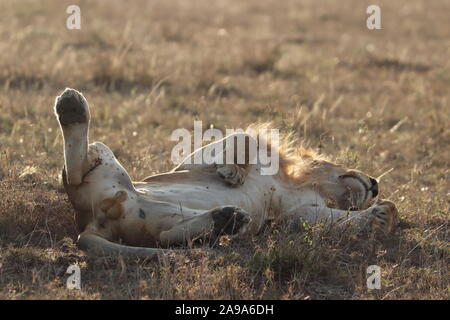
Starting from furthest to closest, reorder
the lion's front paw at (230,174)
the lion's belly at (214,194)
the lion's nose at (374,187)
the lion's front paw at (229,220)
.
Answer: the lion's nose at (374,187), the lion's front paw at (230,174), the lion's belly at (214,194), the lion's front paw at (229,220)

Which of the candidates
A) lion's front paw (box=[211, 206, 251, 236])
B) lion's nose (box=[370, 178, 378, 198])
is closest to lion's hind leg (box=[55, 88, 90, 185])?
lion's front paw (box=[211, 206, 251, 236])

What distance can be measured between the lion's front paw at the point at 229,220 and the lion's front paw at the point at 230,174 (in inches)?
23.3

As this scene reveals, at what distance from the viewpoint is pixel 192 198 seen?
475 cm

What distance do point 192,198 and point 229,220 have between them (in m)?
0.46

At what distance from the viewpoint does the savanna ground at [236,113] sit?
4.18m

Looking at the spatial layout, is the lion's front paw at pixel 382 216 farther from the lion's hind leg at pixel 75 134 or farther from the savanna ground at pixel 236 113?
the lion's hind leg at pixel 75 134

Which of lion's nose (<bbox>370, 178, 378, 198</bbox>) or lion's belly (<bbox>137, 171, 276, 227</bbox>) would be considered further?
lion's nose (<bbox>370, 178, 378, 198</bbox>)

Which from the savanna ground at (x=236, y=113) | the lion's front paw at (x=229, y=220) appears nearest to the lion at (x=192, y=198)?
the lion's front paw at (x=229, y=220)

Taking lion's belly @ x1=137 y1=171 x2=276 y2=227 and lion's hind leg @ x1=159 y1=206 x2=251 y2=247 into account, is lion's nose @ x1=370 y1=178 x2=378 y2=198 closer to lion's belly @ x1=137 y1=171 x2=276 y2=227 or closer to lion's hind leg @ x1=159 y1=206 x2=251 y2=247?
lion's belly @ x1=137 y1=171 x2=276 y2=227

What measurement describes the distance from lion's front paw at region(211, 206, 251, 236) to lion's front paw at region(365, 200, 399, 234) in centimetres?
97

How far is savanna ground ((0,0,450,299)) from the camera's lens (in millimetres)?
4180

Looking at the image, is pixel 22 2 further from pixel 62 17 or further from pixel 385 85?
pixel 385 85

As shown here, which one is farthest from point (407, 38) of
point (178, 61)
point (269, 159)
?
point (269, 159)
